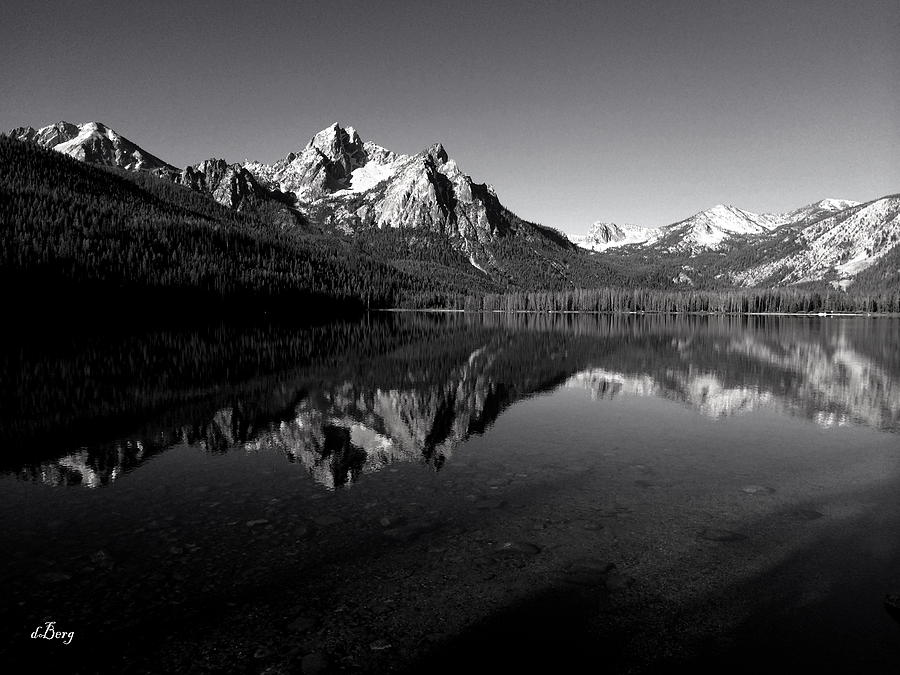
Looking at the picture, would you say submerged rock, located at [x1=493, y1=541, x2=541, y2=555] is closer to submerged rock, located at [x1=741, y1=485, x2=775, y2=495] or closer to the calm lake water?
the calm lake water

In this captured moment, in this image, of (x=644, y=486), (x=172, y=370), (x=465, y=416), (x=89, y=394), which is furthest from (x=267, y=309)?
(x=644, y=486)

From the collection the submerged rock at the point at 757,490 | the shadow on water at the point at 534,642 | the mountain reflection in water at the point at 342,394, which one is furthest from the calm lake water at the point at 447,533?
the mountain reflection in water at the point at 342,394

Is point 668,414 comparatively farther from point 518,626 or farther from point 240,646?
point 240,646

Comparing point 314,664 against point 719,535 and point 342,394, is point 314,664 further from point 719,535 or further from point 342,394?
point 342,394

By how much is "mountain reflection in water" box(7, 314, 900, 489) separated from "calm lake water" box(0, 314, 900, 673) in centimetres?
30

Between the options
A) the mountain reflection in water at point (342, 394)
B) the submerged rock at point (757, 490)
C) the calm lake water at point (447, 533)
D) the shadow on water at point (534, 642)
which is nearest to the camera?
the shadow on water at point (534, 642)

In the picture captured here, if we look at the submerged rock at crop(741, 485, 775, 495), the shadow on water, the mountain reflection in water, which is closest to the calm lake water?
the shadow on water

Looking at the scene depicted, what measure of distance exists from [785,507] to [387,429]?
17.6 m

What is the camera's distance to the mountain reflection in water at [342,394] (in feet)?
76.2

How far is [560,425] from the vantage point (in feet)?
92.8

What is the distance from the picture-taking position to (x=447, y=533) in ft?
47.8

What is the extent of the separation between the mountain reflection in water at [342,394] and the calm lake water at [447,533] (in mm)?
298
